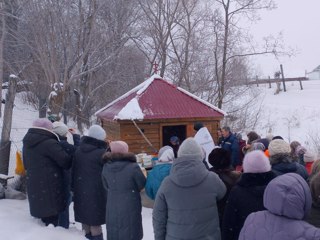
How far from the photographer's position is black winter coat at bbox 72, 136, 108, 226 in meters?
5.07

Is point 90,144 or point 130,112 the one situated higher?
point 130,112

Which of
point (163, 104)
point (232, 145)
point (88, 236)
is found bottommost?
point (88, 236)

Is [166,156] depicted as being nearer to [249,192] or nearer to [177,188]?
[177,188]

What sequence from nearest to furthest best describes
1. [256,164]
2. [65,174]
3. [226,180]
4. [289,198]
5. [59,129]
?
[289,198] → [256,164] → [226,180] → [65,174] → [59,129]

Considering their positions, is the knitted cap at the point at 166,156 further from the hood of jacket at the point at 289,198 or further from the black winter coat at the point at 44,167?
the hood of jacket at the point at 289,198

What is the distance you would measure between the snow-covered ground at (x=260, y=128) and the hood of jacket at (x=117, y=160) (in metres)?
1.22

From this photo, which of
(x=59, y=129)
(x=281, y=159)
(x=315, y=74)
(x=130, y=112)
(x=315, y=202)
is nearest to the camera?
(x=315, y=202)

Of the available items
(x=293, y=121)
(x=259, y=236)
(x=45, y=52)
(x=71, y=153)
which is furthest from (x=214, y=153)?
(x=293, y=121)

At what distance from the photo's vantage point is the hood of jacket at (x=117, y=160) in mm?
4656

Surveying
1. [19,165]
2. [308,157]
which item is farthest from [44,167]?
[308,157]

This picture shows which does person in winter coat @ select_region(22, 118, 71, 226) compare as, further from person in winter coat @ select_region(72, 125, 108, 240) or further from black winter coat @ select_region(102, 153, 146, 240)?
black winter coat @ select_region(102, 153, 146, 240)

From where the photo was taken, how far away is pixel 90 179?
16.7 feet

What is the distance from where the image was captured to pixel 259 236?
2.57 metres

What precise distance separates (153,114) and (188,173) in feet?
23.0
